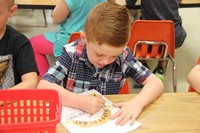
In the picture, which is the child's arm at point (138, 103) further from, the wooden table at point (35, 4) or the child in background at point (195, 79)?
the wooden table at point (35, 4)

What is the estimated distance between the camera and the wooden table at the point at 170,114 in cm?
105

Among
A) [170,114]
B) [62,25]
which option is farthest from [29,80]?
[62,25]

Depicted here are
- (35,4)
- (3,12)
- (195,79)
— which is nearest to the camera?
(3,12)

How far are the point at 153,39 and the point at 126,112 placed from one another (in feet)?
4.07

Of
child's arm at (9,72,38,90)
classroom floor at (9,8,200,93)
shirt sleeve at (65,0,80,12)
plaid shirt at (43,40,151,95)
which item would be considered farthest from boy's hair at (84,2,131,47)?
classroom floor at (9,8,200,93)

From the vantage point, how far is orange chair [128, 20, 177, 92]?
2.14m

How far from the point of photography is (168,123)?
1.08 metres

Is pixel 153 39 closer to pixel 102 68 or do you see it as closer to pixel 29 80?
pixel 102 68

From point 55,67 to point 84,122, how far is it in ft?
1.16

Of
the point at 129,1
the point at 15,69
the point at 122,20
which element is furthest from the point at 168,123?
the point at 129,1

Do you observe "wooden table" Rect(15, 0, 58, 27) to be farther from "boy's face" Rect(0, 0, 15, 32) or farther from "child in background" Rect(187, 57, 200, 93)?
"child in background" Rect(187, 57, 200, 93)

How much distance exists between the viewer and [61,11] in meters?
2.14

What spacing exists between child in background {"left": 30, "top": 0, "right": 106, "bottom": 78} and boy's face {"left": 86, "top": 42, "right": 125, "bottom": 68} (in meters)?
0.93

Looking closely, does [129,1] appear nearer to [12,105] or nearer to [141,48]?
[141,48]
